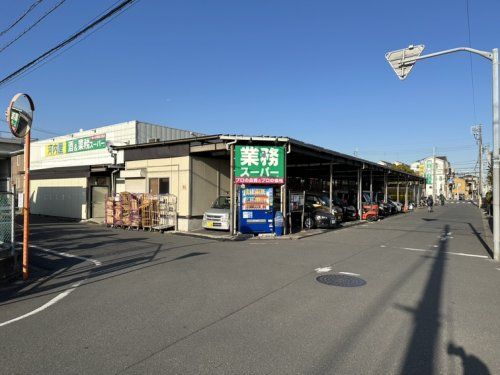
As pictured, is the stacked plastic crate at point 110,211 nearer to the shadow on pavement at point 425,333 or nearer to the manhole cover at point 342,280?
the manhole cover at point 342,280

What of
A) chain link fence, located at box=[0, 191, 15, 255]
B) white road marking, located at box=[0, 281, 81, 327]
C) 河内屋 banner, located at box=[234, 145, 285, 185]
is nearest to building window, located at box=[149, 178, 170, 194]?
河内屋 banner, located at box=[234, 145, 285, 185]

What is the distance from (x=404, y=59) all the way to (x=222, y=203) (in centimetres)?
952

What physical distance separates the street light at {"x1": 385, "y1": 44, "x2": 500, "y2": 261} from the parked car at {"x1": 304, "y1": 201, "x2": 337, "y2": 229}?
27.7ft

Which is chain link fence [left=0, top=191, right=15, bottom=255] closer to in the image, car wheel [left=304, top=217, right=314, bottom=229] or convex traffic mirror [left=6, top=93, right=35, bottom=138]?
convex traffic mirror [left=6, top=93, right=35, bottom=138]

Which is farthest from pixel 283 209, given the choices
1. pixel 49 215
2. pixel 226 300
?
pixel 49 215

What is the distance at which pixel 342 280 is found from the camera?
25.2ft

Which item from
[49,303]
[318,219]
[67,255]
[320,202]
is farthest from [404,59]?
[67,255]

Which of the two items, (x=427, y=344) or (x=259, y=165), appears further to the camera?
(x=259, y=165)

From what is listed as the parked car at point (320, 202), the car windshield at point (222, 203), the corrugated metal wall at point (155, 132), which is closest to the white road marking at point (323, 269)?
the car windshield at point (222, 203)

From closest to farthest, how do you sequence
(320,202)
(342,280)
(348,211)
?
(342,280) < (320,202) < (348,211)

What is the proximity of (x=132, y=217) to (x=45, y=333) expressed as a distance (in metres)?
13.7

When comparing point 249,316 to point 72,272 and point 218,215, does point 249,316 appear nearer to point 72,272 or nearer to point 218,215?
point 72,272

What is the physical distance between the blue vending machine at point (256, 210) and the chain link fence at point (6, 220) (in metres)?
8.56

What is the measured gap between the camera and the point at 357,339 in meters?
4.59
